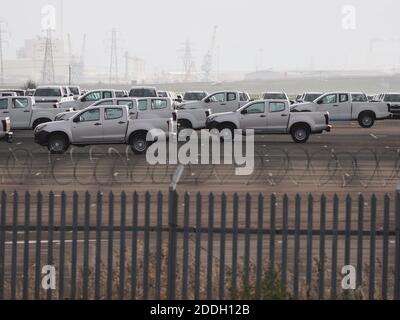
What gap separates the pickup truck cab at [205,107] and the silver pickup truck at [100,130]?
397 inches

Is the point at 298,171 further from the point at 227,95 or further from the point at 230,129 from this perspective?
the point at 227,95

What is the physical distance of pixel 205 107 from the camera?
58.8 meters

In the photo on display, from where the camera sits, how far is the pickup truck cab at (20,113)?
51094 millimetres

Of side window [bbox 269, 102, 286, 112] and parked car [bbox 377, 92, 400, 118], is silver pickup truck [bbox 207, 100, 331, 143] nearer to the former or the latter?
side window [bbox 269, 102, 286, 112]

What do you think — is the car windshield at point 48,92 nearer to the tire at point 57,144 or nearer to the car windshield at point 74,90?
the car windshield at point 74,90

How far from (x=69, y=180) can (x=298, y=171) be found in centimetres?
751

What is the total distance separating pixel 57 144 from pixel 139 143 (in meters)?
2.94

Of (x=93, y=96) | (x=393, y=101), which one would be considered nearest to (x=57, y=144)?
(x=93, y=96)

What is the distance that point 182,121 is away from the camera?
51.9 meters

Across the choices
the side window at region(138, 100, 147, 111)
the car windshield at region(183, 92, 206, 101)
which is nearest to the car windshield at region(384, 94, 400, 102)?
the car windshield at region(183, 92, 206, 101)

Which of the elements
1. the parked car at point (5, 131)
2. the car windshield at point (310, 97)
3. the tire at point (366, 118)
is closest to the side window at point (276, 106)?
the parked car at point (5, 131)

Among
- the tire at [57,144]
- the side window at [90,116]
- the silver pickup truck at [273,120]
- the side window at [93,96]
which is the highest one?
the side window at [93,96]

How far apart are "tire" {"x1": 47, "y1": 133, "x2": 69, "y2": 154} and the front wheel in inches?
424
